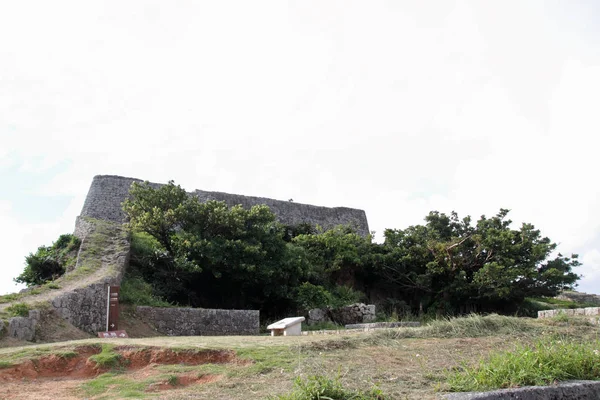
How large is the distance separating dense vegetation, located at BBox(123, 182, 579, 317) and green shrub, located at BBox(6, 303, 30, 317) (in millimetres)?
4599

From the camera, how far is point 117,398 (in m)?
5.59

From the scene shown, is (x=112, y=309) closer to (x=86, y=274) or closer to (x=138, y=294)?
(x=138, y=294)

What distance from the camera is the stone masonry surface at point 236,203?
21.8 metres

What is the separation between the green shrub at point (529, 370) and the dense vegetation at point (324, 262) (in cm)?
1054

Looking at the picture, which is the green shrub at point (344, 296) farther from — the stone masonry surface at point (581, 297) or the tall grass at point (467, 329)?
the stone masonry surface at point (581, 297)

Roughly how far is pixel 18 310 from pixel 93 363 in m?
4.22

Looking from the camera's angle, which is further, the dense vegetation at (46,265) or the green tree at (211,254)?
the dense vegetation at (46,265)

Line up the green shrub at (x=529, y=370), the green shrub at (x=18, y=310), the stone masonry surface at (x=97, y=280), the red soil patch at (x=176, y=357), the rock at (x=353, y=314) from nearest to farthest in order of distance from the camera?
1. the green shrub at (x=529, y=370)
2. the red soil patch at (x=176, y=357)
3. the green shrub at (x=18, y=310)
4. the stone masonry surface at (x=97, y=280)
5. the rock at (x=353, y=314)

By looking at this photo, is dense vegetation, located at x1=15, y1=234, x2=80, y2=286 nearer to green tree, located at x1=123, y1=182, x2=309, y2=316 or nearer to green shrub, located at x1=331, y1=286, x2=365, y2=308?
green tree, located at x1=123, y1=182, x2=309, y2=316

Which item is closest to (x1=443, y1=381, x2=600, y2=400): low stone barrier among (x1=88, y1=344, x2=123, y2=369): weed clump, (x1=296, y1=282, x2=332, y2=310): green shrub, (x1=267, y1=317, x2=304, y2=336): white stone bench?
(x1=88, y1=344, x2=123, y2=369): weed clump

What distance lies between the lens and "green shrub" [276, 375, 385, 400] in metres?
4.74

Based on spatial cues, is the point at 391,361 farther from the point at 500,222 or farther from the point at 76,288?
Result: the point at 500,222

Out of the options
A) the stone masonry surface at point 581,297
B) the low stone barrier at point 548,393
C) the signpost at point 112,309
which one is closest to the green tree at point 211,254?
the signpost at point 112,309

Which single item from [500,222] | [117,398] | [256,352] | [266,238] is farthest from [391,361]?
[500,222]
